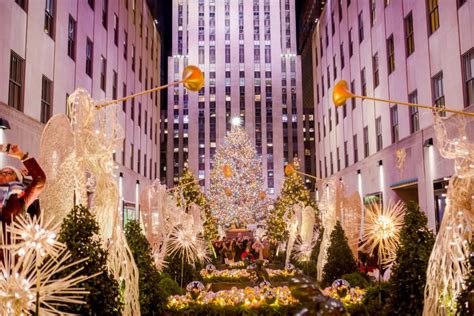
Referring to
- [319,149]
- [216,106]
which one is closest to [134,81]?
[319,149]

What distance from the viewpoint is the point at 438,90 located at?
18.2m

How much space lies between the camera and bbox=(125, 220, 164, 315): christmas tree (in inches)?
323

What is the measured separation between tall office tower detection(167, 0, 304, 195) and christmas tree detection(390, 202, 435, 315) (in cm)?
6629

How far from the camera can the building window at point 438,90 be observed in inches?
707

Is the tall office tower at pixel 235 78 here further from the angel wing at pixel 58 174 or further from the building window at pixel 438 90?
the angel wing at pixel 58 174

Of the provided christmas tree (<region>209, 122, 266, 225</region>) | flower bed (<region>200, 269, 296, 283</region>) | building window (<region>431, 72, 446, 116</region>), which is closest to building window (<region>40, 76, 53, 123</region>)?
flower bed (<region>200, 269, 296, 283</region>)

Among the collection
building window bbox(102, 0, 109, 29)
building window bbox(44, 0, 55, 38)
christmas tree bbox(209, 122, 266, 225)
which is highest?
building window bbox(102, 0, 109, 29)

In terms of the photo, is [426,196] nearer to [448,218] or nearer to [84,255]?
[448,218]

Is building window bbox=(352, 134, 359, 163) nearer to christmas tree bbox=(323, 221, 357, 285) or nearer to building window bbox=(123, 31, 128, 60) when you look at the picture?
building window bbox=(123, 31, 128, 60)

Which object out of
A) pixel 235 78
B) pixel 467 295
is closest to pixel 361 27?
pixel 467 295

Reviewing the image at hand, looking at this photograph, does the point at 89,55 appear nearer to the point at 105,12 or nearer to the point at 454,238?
the point at 105,12

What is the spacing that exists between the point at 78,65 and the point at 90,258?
16.9 m

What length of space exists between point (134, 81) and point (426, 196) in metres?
21.3

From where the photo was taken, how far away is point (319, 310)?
9.14ft
